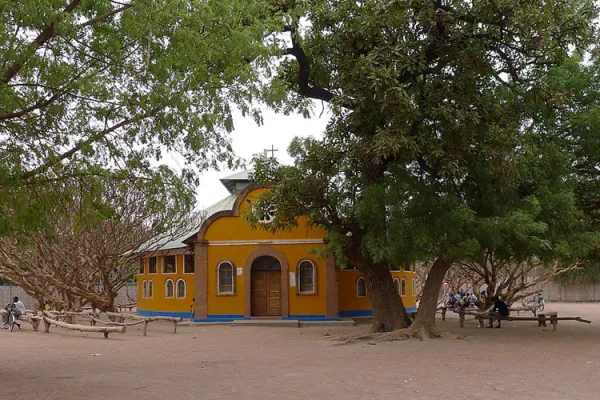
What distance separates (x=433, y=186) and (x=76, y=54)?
10609 mm

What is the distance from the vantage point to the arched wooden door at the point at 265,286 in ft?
89.2

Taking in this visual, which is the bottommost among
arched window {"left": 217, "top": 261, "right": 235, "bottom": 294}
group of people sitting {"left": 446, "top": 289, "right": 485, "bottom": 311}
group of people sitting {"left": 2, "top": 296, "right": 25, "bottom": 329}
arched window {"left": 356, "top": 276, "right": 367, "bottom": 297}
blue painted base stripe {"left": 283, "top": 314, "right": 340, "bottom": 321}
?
blue painted base stripe {"left": 283, "top": 314, "right": 340, "bottom": 321}

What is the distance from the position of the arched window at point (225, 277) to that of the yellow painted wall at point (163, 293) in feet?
6.28

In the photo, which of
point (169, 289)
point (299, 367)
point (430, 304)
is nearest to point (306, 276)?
point (169, 289)

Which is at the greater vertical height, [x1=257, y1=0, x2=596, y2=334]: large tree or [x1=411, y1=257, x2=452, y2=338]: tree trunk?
[x1=257, y1=0, x2=596, y2=334]: large tree

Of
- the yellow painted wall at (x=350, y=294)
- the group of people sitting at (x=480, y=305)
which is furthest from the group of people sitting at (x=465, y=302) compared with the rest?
the yellow painted wall at (x=350, y=294)

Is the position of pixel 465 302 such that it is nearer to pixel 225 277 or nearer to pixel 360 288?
pixel 360 288

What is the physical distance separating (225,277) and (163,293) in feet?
14.5

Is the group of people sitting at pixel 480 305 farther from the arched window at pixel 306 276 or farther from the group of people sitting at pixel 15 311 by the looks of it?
the group of people sitting at pixel 15 311

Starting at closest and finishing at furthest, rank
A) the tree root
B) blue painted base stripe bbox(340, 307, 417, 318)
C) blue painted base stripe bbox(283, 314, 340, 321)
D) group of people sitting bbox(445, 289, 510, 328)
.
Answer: the tree root
group of people sitting bbox(445, 289, 510, 328)
blue painted base stripe bbox(283, 314, 340, 321)
blue painted base stripe bbox(340, 307, 417, 318)

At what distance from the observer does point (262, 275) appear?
89.8 ft

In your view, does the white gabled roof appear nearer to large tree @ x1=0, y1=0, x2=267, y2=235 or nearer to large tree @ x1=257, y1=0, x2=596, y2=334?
large tree @ x1=257, y1=0, x2=596, y2=334

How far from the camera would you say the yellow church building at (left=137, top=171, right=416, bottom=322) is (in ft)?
87.4

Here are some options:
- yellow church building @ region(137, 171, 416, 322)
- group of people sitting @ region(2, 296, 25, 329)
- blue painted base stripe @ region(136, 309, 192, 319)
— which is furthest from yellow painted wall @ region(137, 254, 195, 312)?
group of people sitting @ region(2, 296, 25, 329)
